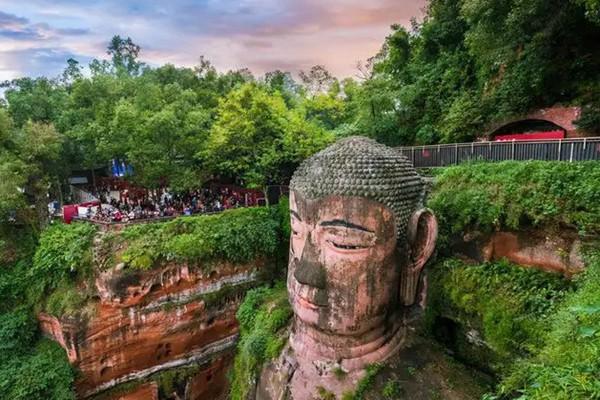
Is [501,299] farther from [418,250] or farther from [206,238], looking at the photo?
[206,238]

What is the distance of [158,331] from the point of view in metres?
13.2

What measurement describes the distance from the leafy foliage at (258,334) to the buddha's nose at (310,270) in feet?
7.16

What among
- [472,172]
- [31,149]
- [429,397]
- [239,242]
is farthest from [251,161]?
[429,397]

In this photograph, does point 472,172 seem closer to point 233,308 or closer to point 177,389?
point 233,308

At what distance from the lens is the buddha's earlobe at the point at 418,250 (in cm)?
643

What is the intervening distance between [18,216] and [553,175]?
18.2 meters

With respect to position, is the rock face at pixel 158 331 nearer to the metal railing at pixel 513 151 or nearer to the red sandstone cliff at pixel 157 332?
the red sandstone cliff at pixel 157 332

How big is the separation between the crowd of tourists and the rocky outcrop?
1109 cm

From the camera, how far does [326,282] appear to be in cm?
604

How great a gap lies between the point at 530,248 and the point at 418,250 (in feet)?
9.79

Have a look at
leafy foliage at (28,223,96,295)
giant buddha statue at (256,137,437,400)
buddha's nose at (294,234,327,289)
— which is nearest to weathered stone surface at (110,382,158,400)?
leafy foliage at (28,223,96,295)

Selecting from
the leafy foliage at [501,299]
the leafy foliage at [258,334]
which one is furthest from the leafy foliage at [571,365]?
the leafy foliage at [258,334]

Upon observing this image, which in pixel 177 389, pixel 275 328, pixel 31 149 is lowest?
pixel 177 389

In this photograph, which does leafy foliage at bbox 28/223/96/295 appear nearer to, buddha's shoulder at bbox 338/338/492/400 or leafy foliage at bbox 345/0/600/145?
buddha's shoulder at bbox 338/338/492/400
